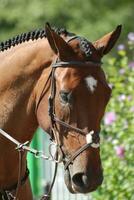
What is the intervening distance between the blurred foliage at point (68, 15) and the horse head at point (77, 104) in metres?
12.5

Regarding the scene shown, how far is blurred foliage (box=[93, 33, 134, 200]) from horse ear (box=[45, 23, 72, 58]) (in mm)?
2776

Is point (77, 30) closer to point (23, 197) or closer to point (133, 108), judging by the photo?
point (133, 108)

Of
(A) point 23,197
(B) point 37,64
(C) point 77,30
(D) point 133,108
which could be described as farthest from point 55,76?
(C) point 77,30

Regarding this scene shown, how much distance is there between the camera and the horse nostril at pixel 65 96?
4867 mm

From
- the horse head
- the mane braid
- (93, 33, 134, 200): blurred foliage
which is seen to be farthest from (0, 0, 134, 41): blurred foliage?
the horse head

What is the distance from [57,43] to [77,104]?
38 cm

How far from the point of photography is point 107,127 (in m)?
8.14

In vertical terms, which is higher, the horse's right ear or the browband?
the horse's right ear

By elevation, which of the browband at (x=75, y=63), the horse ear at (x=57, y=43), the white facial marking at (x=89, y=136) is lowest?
the white facial marking at (x=89, y=136)

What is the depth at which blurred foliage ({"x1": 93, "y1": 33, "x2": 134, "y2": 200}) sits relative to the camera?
7.71m

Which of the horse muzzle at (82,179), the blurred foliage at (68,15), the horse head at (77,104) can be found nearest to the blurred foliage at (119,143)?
the horse head at (77,104)

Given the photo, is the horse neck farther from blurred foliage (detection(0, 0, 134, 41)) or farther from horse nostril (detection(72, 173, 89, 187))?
blurred foliage (detection(0, 0, 134, 41))

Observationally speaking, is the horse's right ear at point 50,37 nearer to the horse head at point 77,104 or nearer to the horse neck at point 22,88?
the horse head at point 77,104

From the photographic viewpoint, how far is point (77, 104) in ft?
15.9
